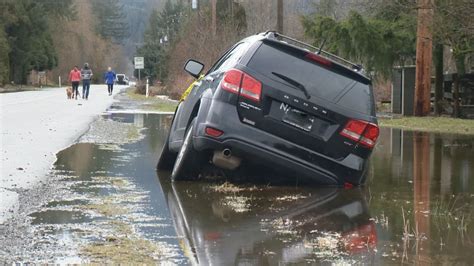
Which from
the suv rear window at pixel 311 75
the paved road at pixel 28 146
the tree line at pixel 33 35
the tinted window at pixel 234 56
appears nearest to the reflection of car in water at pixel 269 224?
the suv rear window at pixel 311 75

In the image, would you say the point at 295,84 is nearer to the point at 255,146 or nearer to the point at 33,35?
the point at 255,146

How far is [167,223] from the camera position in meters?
6.18

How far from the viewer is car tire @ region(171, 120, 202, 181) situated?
308 inches

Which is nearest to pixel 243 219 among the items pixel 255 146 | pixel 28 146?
pixel 255 146

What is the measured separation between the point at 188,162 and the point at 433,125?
11997 millimetres

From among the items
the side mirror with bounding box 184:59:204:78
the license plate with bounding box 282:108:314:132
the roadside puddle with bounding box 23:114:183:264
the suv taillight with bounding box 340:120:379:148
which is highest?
the side mirror with bounding box 184:59:204:78

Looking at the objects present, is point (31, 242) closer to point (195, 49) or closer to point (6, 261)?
point (6, 261)

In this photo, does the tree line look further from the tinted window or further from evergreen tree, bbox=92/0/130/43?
the tinted window

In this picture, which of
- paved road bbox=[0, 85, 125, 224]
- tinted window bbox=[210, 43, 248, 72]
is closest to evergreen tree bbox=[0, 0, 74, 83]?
paved road bbox=[0, 85, 125, 224]

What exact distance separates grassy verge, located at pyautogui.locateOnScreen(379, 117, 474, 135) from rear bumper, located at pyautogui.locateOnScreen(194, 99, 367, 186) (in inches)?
384

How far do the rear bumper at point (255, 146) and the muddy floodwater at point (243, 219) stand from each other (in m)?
0.33

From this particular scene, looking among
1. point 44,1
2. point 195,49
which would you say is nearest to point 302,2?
point 195,49

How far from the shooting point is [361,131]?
25.1ft

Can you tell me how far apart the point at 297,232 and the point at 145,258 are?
1.47m
